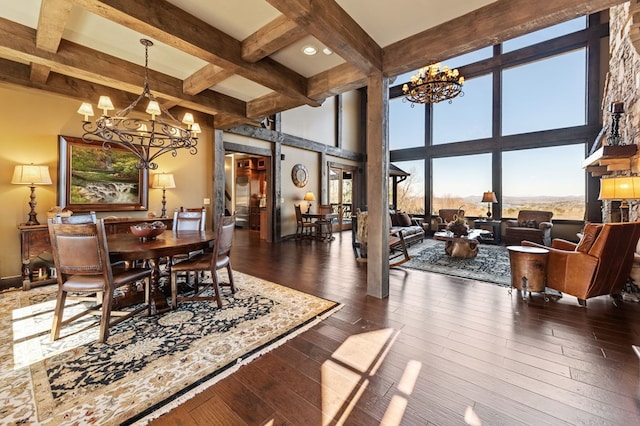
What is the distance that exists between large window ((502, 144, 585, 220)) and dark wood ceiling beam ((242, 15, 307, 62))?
305 inches

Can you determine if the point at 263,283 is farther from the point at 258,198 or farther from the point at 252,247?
the point at 258,198

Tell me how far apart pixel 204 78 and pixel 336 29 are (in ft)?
7.37

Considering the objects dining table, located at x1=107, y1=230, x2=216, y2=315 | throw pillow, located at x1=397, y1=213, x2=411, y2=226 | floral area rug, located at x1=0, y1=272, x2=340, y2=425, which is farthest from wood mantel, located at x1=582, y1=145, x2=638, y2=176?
dining table, located at x1=107, y1=230, x2=216, y2=315

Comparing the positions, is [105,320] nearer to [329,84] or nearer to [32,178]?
[32,178]

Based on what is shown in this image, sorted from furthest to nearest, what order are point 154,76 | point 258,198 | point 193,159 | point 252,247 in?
point 258,198
point 252,247
point 193,159
point 154,76

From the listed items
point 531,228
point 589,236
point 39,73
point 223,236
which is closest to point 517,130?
point 531,228

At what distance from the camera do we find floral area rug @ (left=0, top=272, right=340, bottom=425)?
4.99 feet

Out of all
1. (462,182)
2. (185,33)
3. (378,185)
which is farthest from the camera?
(462,182)

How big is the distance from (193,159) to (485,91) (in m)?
8.63

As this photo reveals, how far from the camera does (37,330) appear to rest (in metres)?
2.36

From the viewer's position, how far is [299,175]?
8.03 metres

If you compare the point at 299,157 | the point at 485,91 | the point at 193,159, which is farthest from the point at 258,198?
the point at 485,91

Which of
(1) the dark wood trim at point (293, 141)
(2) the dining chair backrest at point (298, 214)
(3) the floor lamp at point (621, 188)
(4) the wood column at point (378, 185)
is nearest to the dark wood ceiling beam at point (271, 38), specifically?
(4) the wood column at point (378, 185)

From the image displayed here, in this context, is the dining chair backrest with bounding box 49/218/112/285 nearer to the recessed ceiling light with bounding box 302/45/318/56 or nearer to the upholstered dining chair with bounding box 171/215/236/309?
the upholstered dining chair with bounding box 171/215/236/309
